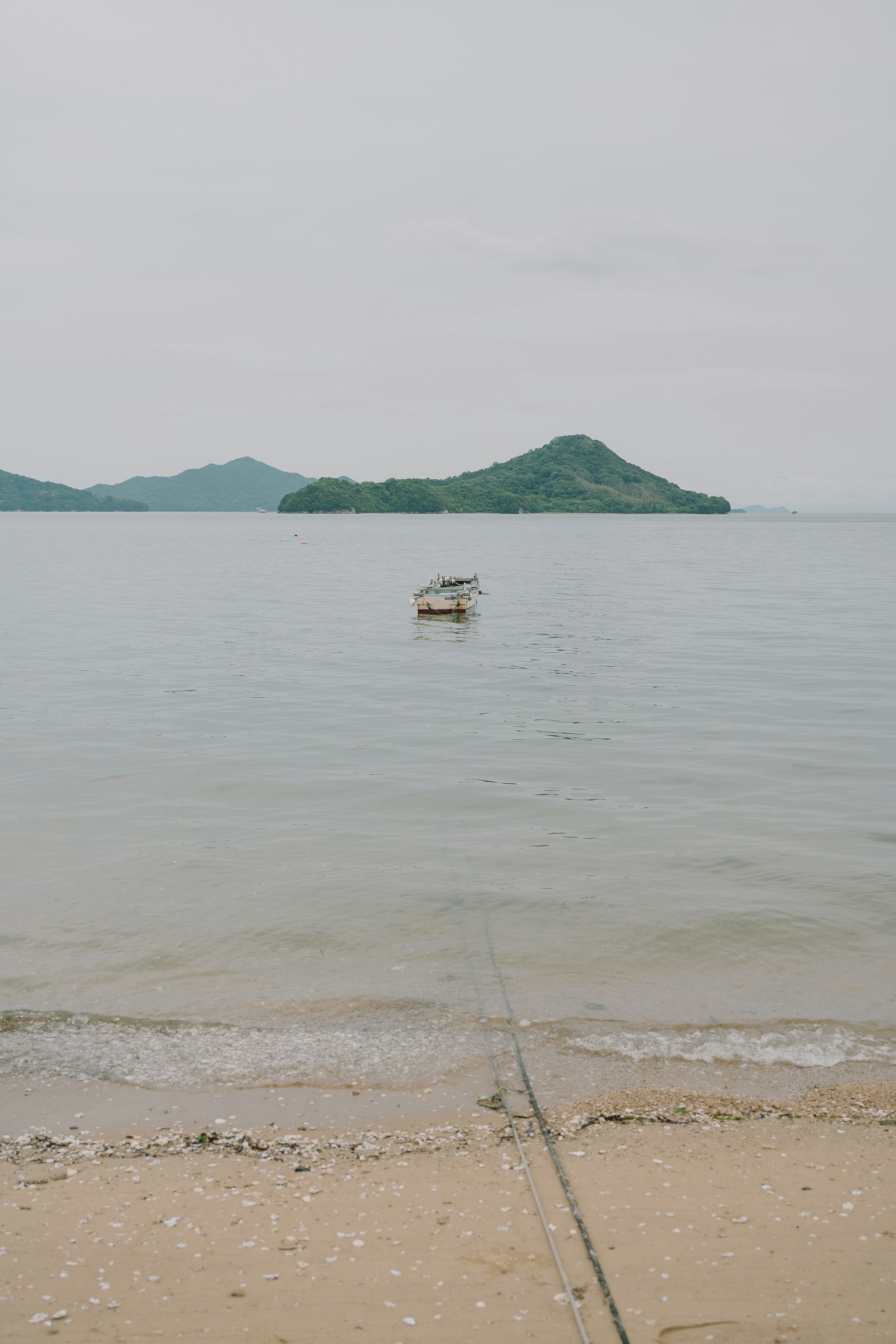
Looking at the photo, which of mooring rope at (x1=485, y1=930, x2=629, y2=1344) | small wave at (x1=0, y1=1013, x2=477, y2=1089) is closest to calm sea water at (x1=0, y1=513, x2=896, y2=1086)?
small wave at (x1=0, y1=1013, x2=477, y2=1089)

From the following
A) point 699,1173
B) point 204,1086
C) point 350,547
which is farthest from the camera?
point 350,547

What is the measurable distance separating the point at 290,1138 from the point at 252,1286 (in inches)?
66.8

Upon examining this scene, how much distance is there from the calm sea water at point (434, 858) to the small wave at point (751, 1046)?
37 millimetres

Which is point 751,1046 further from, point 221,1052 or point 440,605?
point 440,605

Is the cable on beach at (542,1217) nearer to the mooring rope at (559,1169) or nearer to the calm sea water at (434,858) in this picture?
the mooring rope at (559,1169)

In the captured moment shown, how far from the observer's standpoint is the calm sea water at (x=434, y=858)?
9.53 metres

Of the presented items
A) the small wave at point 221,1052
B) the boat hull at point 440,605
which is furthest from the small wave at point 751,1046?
the boat hull at point 440,605

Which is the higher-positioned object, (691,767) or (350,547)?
(350,547)

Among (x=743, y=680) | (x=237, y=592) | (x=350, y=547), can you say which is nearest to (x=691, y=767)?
(x=743, y=680)

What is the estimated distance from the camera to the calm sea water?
9531mm

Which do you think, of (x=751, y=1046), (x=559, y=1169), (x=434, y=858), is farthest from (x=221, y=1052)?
(x=434, y=858)

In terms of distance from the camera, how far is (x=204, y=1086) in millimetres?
8336

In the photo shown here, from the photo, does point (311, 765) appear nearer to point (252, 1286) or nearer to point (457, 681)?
point (457, 681)

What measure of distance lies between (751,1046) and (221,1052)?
534cm
